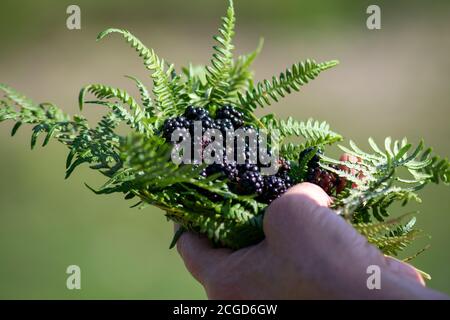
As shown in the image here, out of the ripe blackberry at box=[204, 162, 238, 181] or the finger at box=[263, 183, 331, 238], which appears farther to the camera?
the ripe blackberry at box=[204, 162, 238, 181]

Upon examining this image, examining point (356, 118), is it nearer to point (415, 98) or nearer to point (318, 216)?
point (415, 98)

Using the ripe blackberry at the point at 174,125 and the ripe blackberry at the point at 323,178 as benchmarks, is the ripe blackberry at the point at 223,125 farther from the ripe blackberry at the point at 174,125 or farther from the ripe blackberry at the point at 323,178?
the ripe blackberry at the point at 323,178

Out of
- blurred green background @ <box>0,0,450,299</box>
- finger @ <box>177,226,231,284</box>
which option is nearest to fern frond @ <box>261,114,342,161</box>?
finger @ <box>177,226,231,284</box>

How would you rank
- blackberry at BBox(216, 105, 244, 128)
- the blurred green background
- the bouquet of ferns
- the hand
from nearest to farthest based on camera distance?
the hand, the bouquet of ferns, blackberry at BBox(216, 105, 244, 128), the blurred green background

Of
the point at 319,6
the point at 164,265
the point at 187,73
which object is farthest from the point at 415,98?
the point at 187,73

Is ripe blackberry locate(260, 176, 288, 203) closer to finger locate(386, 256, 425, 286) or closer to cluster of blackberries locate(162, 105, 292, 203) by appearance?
cluster of blackberries locate(162, 105, 292, 203)

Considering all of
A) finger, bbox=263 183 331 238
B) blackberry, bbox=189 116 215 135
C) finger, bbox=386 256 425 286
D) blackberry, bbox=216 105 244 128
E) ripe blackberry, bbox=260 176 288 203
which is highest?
blackberry, bbox=216 105 244 128

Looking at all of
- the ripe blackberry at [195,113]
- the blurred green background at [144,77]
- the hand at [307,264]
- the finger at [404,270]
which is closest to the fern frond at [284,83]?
the ripe blackberry at [195,113]

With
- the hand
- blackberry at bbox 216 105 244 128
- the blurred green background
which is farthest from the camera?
the blurred green background
